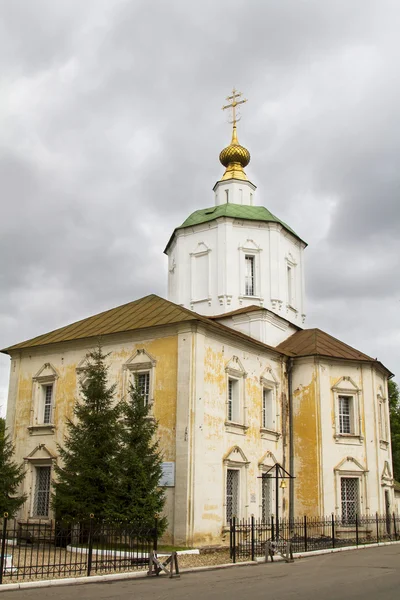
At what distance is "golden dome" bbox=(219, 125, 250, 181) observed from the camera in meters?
32.6

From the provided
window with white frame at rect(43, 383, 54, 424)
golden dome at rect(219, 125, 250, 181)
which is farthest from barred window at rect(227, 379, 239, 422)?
golden dome at rect(219, 125, 250, 181)

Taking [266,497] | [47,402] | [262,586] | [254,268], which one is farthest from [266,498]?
[262,586]

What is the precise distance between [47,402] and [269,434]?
8.40m

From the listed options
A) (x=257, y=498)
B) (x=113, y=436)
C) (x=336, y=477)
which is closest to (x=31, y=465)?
(x=113, y=436)

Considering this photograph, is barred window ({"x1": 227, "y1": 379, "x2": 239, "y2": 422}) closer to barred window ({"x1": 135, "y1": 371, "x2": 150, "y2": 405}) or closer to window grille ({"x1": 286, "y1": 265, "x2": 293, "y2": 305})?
barred window ({"x1": 135, "y1": 371, "x2": 150, "y2": 405})

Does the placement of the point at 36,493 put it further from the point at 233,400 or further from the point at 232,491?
the point at 233,400

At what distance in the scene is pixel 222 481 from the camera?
20891 mm

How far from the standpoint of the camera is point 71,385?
23688 mm

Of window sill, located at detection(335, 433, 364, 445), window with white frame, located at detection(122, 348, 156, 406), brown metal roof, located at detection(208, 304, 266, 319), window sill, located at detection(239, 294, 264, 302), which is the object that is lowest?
window sill, located at detection(335, 433, 364, 445)

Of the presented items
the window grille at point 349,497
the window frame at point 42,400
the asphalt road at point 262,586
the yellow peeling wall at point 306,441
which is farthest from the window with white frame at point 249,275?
the asphalt road at point 262,586

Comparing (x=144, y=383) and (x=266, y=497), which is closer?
(x=144, y=383)

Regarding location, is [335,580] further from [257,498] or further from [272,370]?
[272,370]

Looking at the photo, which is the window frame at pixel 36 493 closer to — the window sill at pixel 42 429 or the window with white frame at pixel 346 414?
the window sill at pixel 42 429

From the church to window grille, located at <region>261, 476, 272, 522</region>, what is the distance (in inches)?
2.7
